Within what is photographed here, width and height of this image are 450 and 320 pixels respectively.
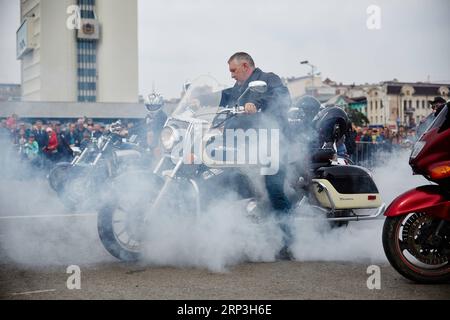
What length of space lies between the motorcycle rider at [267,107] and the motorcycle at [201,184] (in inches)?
4.1

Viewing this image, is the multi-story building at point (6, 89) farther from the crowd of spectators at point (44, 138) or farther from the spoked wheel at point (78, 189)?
the spoked wheel at point (78, 189)

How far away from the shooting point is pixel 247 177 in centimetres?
562

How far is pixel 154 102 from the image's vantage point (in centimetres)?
845

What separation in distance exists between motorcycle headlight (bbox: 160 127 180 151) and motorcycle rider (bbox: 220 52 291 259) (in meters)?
0.46

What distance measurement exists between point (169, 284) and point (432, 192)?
6.46 feet

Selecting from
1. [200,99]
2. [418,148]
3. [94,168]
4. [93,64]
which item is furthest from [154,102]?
[93,64]

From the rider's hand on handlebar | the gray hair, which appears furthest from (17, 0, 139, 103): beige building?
the rider's hand on handlebar

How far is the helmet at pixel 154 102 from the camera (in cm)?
→ 841

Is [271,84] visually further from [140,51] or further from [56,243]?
[56,243]

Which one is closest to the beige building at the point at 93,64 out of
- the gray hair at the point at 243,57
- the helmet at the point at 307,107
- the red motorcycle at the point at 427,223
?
the helmet at the point at 307,107

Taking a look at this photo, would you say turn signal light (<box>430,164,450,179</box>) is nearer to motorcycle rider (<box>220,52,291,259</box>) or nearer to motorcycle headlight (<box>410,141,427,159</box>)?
motorcycle headlight (<box>410,141,427,159</box>)

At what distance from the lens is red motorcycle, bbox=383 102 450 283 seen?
4.56 m

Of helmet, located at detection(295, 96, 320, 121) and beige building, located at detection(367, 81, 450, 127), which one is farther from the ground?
beige building, located at detection(367, 81, 450, 127)
